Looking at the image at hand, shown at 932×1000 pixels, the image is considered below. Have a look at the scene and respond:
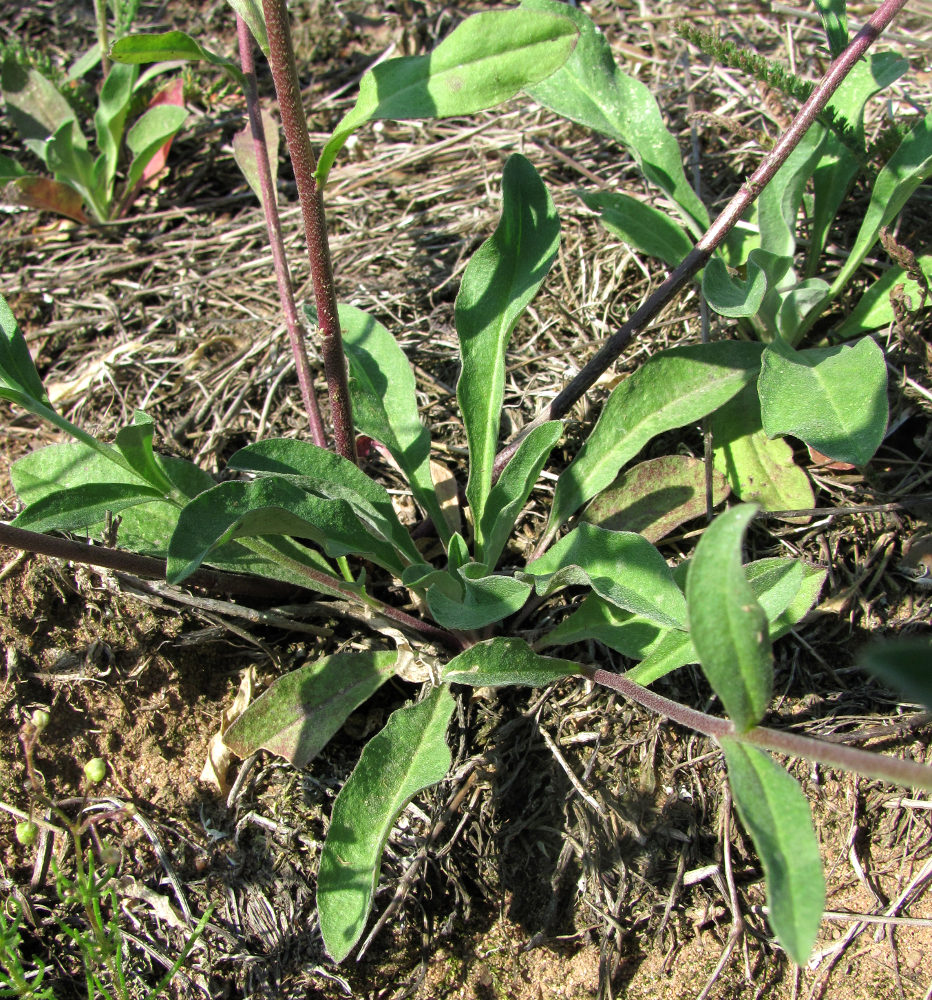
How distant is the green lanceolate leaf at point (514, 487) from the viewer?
1784 millimetres

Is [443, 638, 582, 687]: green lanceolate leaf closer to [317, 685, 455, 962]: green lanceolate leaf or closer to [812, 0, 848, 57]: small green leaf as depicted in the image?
[317, 685, 455, 962]: green lanceolate leaf

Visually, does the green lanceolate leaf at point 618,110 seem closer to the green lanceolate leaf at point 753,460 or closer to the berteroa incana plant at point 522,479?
the berteroa incana plant at point 522,479

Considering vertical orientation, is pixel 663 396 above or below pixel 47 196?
below

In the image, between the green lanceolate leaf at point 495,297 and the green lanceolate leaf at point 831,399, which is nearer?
the green lanceolate leaf at point 831,399

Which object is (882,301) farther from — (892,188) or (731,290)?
(731,290)

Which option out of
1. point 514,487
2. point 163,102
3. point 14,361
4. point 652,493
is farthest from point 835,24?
point 163,102

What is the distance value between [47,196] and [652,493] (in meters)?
2.03

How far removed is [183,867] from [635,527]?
121 centimetres

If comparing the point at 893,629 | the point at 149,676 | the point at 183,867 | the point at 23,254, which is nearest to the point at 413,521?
the point at 149,676

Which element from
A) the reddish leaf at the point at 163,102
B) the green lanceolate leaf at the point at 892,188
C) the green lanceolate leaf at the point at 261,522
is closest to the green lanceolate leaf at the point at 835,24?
the green lanceolate leaf at the point at 892,188

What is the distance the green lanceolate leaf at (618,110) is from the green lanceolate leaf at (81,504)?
4.46 ft

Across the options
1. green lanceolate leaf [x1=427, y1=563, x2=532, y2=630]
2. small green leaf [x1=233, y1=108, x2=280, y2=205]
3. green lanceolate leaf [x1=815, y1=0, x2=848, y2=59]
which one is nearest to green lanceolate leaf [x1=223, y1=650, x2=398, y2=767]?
green lanceolate leaf [x1=427, y1=563, x2=532, y2=630]

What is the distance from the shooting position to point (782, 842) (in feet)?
3.91

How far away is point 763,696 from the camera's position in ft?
3.95
